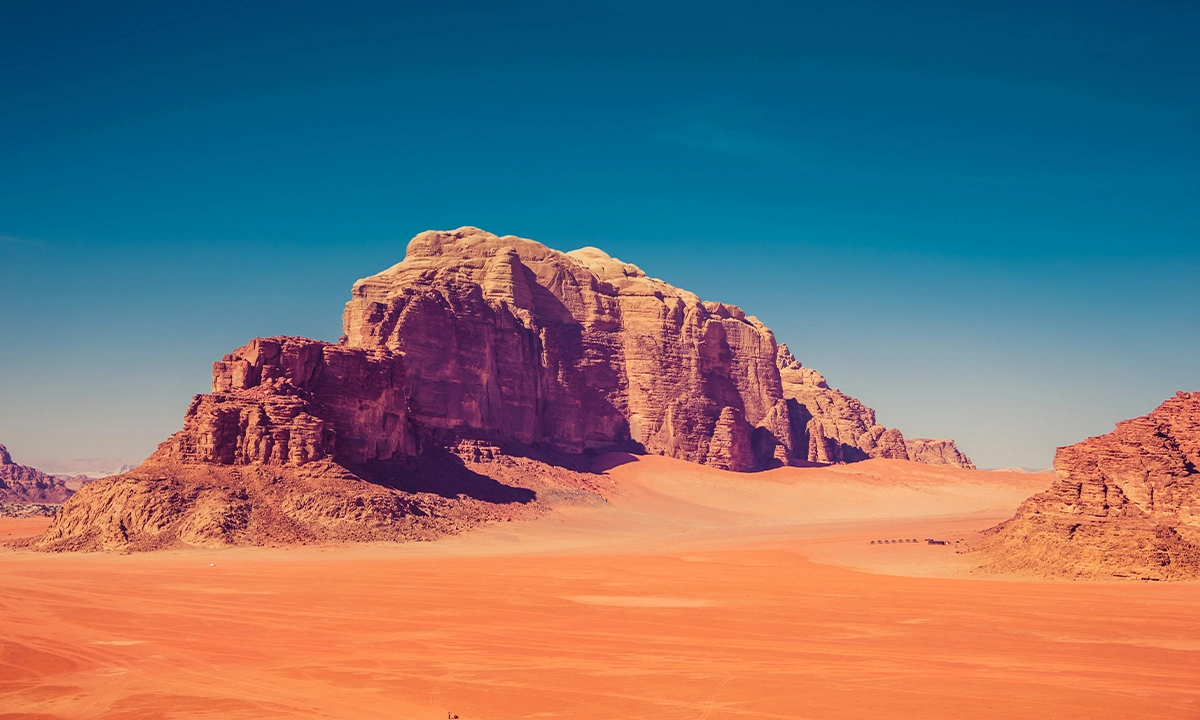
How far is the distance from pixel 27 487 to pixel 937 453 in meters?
98.8

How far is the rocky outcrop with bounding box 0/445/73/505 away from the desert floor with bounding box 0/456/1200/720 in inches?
2217

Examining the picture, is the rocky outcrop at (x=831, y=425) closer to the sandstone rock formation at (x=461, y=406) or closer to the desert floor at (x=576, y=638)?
the sandstone rock formation at (x=461, y=406)

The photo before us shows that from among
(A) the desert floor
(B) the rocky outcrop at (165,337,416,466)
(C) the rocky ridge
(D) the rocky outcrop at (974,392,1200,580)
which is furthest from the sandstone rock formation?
(C) the rocky ridge

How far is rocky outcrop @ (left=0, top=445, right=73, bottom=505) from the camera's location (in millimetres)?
87312

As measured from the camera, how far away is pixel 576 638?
19484 millimetres

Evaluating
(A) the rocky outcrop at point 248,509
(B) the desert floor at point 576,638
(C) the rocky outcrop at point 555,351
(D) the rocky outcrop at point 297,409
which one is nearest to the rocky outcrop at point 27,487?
(C) the rocky outcrop at point 555,351

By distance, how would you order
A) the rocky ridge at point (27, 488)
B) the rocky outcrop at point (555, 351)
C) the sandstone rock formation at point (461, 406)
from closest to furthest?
the sandstone rock formation at point (461, 406) → the rocky outcrop at point (555, 351) → the rocky ridge at point (27, 488)

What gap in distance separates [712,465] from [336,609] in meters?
60.6

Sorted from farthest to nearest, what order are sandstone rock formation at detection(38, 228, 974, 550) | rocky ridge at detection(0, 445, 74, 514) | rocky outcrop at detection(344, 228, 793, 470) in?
rocky ridge at detection(0, 445, 74, 514), rocky outcrop at detection(344, 228, 793, 470), sandstone rock formation at detection(38, 228, 974, 550)

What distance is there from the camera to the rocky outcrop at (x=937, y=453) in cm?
12238

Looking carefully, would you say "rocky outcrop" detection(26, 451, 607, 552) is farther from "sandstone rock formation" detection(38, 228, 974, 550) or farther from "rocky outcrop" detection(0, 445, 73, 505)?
"rocky outcrop" detection(0, 445, 73, 505)

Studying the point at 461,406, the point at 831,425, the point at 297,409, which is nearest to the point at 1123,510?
the point at 297,409

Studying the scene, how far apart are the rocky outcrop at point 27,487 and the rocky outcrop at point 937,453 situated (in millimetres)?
91868

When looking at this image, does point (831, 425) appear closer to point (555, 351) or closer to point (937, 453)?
point (937, 453)
